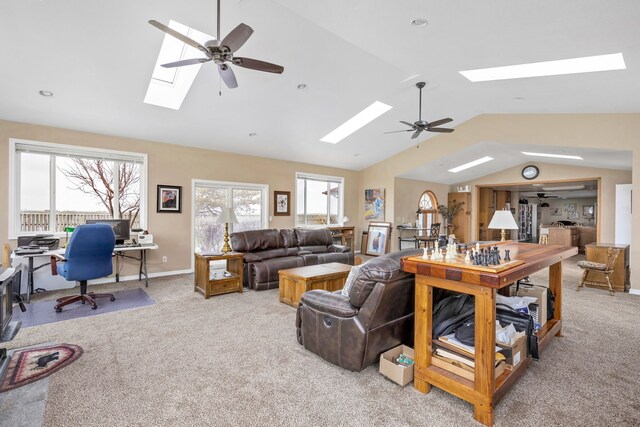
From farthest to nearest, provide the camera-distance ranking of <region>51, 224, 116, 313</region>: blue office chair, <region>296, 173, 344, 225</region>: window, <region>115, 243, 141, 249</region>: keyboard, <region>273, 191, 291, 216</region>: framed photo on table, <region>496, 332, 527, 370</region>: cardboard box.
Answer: <region>296, 173, 344, 225</region>: window, <region>273, 191, 291, 216</region>: framed photo on table, <region>115, 243, 141, 249</region>: keyboard, <region>51, 224, 116, 313</region>: blue office chair, <region>496, 332, 527, 370</region>: cardboard box

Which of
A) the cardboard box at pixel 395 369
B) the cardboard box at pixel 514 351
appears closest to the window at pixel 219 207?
the cardboard box at pixel 395 369

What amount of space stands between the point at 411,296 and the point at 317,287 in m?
1.90

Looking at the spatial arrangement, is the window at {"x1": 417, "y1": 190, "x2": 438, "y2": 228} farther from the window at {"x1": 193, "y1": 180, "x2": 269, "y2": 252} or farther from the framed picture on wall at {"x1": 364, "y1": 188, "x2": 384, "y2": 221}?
the window at {"x1": 193, "y1": 180, "x2": 269, "y2": 252}

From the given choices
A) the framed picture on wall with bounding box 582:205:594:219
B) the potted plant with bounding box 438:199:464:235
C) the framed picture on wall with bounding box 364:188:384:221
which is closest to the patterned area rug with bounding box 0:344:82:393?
the framed picture on wall with bounding box 364:188:384:221

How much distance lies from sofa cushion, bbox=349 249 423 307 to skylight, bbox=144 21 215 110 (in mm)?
3466

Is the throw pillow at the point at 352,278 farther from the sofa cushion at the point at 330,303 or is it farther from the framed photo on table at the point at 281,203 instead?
the framed photo on table at the point at 281,203

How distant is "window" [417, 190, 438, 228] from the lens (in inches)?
389

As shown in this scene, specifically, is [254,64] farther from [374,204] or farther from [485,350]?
[374,204]

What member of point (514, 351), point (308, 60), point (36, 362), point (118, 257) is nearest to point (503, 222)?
point (514, 351)

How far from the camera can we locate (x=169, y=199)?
5.98 meters

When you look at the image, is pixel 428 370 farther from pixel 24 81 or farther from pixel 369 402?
pixel 24 81

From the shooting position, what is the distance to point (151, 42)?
349 centimetres

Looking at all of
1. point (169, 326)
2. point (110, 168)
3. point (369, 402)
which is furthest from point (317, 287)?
point (110, 168)

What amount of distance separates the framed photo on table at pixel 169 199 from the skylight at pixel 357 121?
323 centimetres
